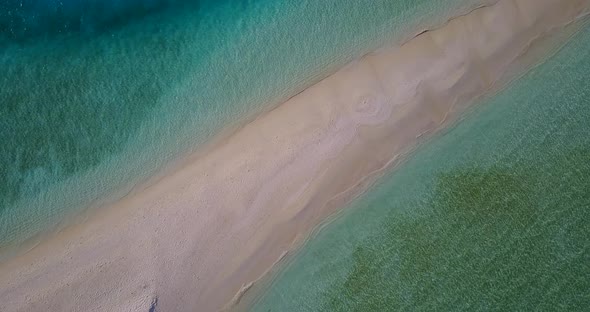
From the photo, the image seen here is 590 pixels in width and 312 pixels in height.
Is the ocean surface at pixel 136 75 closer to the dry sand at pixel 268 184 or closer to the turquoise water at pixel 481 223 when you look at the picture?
the dry sand at pixel 268 184

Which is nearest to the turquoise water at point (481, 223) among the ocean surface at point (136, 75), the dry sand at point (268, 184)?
the dry sand at point (268, 184)

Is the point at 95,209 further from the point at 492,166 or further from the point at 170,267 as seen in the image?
the point at 492,166

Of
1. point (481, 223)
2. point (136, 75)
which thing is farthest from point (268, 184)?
point (481, 223)

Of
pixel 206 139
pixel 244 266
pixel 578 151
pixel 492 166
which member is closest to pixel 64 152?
pixel 206 139

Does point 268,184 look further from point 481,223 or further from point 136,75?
point 481,223

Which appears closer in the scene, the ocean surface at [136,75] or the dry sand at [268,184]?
the dry sand at [268,184]

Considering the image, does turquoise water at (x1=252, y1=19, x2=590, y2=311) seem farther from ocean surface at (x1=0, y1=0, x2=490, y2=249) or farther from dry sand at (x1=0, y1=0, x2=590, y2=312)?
ocean surface at (x1=0, y1=0, x2=490, y2=249)
